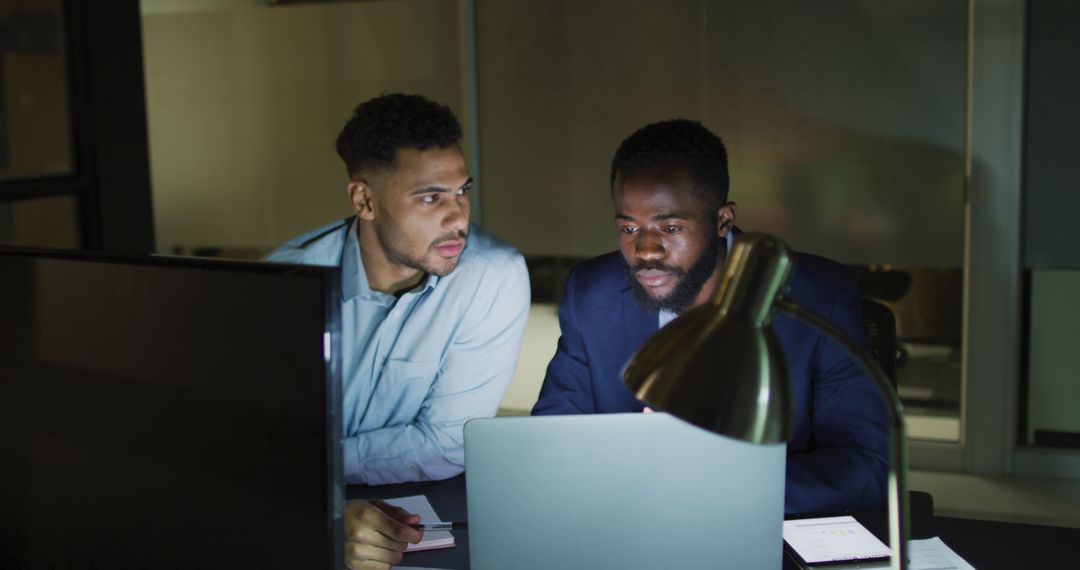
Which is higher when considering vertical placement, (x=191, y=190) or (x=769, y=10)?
(x=769, y=10)

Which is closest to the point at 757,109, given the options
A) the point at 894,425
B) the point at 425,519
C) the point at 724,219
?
the point at 724,219

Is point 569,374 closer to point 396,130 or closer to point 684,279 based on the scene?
point 684,279

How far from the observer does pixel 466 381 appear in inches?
94.0

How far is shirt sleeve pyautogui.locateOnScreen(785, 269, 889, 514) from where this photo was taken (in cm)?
182

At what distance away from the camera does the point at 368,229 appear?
2.57 meters

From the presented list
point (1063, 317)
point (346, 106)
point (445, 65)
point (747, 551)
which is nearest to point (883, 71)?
point (1063, 317)

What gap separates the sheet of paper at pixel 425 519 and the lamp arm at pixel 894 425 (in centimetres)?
80

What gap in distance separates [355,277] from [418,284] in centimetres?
16

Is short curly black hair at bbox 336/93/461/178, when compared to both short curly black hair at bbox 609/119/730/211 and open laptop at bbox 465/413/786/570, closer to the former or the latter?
short curly black hair at bbox 609/119/730/211

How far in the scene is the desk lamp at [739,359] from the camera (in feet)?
3.10

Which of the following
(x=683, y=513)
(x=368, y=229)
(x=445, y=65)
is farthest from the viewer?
(x=445, y=65)

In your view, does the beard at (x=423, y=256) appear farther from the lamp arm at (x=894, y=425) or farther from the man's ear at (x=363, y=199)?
the lamp arm at (x=894, y=425)

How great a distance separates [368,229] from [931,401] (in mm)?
2498

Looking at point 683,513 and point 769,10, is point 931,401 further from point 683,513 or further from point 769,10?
point 683,513
